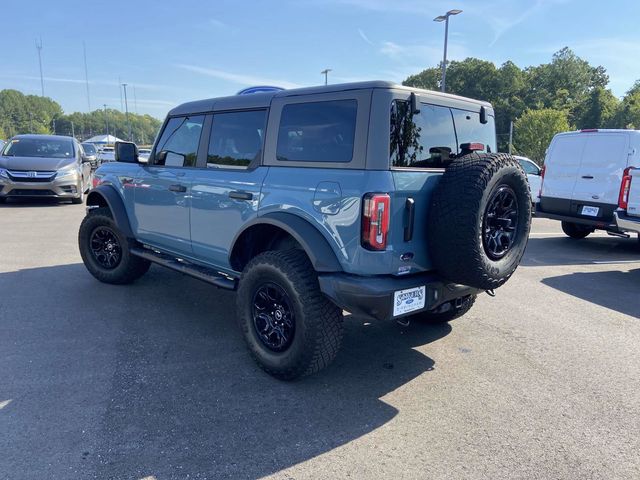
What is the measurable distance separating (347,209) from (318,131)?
70cm

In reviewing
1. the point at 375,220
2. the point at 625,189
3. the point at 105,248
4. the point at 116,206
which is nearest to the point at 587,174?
the point at 625,189

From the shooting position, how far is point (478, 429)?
2.76 meters

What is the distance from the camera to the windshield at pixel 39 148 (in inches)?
458

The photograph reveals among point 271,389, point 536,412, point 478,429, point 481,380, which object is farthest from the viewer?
point 481,380

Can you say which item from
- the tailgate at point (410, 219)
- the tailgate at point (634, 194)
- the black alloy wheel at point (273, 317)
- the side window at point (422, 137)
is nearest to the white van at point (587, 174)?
the tailgate at point (634, 194)

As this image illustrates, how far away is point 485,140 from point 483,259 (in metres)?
1.36

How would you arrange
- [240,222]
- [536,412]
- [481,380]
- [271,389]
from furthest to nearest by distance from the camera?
[240,222]
[481,380]
[271,389]
[536,412]

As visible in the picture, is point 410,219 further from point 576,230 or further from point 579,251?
point 576,230

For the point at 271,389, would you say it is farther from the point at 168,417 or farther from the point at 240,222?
the point at 240,222

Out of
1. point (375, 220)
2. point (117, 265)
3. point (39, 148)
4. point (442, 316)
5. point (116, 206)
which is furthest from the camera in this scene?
point (39, 148)

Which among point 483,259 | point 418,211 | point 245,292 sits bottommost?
point 245,292

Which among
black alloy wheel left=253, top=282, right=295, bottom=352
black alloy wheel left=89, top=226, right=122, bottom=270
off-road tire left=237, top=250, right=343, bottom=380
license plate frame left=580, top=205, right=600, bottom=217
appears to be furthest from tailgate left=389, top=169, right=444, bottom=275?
license plate frame left=580, top=205, right=600, bottom=217

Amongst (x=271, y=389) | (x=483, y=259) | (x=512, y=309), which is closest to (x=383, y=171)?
(x=483, y=259)

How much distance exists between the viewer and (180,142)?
14.7 ft
